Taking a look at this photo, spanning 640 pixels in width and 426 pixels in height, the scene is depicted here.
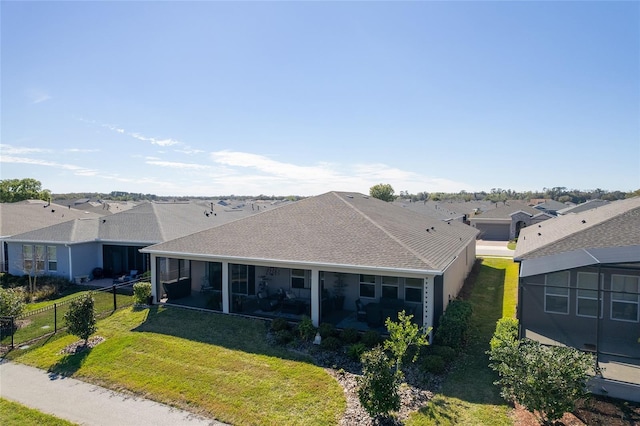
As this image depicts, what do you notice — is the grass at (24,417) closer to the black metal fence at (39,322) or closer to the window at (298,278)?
the black metal fence at (39,322)

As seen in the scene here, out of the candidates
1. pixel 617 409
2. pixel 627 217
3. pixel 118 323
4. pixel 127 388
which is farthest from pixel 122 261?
pixel 627 217

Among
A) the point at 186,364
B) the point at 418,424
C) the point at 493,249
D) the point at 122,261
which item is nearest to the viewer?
the point at 418,424

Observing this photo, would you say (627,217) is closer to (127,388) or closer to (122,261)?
(127,388)

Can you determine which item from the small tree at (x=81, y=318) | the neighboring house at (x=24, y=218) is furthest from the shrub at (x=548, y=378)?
the neighboring house at (x=24, y=218)

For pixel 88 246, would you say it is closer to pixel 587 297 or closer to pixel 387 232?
pixel 387 232

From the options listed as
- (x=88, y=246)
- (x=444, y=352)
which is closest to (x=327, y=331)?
(x=444, y=352)

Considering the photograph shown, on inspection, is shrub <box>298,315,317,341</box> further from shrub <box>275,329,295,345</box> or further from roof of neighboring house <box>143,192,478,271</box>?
roof of neighboring house <box>143,192,478,271</box>
